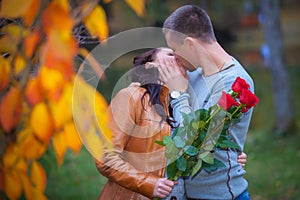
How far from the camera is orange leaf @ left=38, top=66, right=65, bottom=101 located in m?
1.98

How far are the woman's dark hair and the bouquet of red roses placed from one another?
21cm

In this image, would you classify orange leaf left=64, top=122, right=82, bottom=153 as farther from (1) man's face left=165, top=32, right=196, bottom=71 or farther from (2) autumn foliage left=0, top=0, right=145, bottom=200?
(1) man's face left=165, top=32, right=196, bottom=71

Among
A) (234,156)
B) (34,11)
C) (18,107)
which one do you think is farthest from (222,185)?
(34,11)

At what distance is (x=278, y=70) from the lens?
1066 cm

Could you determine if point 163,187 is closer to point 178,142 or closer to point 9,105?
point 178,142

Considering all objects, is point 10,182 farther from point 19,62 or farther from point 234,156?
point 234,156

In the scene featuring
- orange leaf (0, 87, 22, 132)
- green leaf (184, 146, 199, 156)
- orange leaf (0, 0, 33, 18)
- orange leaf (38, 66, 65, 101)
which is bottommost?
green leaf (184, 146, 199, 156)

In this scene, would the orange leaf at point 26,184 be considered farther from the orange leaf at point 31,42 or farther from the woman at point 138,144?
the orange leaf at point 31,42

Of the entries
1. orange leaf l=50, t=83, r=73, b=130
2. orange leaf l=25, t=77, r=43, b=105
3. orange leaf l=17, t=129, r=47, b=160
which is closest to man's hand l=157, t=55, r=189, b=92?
orange leaf l=17, t=129, r=47, b=160

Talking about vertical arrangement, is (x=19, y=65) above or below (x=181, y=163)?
above

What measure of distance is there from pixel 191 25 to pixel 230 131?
2.20 feet

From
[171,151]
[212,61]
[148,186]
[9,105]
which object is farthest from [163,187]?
[9,105]

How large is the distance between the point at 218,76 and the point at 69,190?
4.92m

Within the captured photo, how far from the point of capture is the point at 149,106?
10.2 ft
